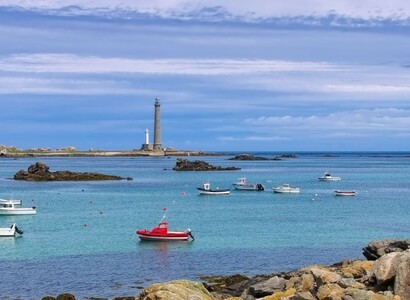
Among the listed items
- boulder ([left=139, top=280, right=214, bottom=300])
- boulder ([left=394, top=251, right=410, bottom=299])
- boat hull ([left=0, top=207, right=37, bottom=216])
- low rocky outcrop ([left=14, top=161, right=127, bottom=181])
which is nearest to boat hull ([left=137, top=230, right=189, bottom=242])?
boat hull ([left=0, top=207, right=37, bottom=216])

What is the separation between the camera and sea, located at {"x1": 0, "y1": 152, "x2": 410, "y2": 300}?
117 feet

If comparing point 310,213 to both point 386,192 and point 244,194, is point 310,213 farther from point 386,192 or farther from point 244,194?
point 386,192

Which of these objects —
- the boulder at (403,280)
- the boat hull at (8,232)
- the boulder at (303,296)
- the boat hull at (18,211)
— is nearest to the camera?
the boulder at (403,280)

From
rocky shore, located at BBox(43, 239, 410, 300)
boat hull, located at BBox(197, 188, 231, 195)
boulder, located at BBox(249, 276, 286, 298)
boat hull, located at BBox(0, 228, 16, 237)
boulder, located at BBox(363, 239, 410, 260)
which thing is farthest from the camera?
boat hull, located at BBox(197, 188, 231, 195)

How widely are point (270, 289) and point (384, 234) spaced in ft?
102

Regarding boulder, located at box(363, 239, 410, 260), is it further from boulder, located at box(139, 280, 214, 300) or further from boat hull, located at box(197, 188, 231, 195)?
boat hull, located at box(197, 188, 231, 195)

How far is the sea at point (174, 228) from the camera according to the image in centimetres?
3559

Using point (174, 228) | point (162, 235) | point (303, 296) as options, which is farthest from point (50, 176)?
point (303, 296)

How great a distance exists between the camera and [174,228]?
5728 cm

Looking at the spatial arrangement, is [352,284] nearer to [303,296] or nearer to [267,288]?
[303,296]

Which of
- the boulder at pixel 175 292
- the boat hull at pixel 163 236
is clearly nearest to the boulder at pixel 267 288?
the boulder at pixel 175 292

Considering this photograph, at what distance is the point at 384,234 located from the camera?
52594 mm

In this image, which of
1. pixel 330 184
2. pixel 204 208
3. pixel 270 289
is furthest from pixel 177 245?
pixel 330 184

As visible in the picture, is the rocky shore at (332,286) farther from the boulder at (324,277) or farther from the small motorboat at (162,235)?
the small motorboat at (162,235)
